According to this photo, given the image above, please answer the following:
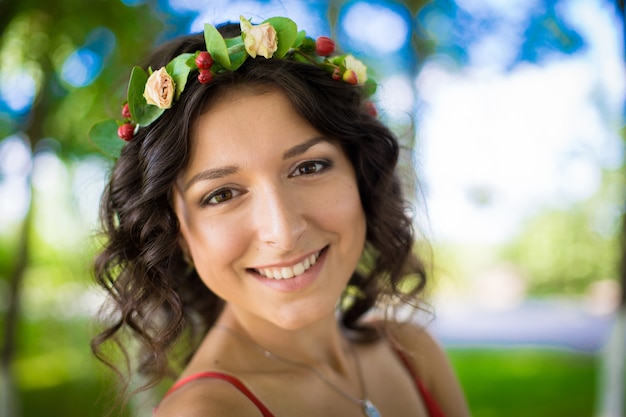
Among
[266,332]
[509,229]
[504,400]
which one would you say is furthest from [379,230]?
[509,229]

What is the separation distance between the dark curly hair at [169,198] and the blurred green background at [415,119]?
1.07 m

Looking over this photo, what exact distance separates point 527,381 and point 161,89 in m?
7.50

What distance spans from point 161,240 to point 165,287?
0.20 metres

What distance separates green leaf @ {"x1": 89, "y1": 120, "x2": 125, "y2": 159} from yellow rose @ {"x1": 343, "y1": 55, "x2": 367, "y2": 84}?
79 cm

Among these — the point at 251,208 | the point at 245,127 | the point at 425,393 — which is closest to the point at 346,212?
the point at 251,208

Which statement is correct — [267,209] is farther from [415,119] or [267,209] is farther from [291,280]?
[415,119]

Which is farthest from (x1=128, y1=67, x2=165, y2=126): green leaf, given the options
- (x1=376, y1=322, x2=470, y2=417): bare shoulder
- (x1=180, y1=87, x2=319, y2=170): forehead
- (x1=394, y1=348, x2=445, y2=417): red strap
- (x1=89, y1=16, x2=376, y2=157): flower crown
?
(x1=394, y1=348, x2=445, y2=417): red strap

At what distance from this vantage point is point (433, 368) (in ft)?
7.70

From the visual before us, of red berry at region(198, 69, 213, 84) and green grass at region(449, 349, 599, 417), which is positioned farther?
green grass at region(449, 349, 599, 417)

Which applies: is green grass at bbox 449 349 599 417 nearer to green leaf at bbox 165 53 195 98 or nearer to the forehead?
the forehead

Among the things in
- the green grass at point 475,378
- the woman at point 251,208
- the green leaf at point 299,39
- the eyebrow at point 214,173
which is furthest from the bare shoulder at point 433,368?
the green grass at point 475,378

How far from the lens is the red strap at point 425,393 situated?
2.19 meters

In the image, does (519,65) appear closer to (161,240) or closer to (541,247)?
(161,240)

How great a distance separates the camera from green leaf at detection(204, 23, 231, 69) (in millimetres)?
1748
